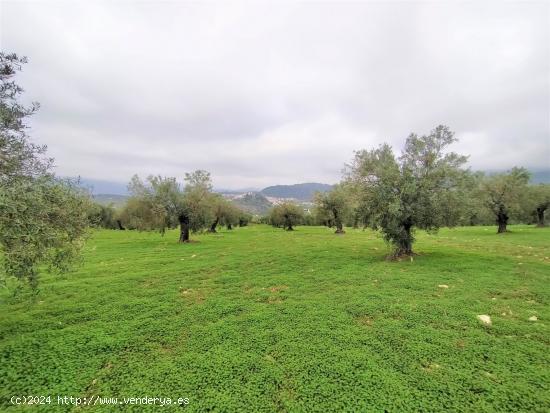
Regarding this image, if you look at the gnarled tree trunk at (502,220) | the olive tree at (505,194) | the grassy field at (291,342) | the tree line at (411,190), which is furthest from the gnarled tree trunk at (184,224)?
the gnarled tree trunk at (502,220)

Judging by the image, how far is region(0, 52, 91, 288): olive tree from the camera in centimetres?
723

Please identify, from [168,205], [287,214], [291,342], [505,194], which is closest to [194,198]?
[168,205]

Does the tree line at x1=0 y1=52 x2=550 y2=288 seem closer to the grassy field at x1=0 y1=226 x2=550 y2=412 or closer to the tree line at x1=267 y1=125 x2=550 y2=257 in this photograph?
the tree line at x1=267 y1=125 x2=550 y2=257

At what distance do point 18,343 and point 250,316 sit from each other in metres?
7.56

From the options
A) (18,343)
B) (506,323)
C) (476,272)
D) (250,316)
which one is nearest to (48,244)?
(18,343)

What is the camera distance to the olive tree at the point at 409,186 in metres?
17.1

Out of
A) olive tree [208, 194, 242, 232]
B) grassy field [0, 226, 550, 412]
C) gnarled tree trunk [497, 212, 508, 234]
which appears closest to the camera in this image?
grassy field [0, 226, 550, 412]

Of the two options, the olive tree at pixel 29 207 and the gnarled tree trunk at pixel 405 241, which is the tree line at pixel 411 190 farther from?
the olive tree at pixel 29 207

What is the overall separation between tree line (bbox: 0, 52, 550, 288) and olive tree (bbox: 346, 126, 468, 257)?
6cm

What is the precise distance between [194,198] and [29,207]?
25.6 m

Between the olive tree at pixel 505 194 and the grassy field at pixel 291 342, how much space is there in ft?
94.3

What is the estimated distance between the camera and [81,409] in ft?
19.5

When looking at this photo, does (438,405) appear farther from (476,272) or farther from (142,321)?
(476,272)

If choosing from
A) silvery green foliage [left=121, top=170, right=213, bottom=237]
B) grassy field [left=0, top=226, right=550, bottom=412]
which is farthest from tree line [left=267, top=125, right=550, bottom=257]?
silvery green foliage [left=121, top=170, right=213, bottom=237]
